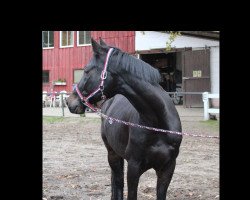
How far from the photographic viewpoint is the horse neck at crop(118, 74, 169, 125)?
413 cm

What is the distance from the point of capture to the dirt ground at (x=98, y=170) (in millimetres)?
5738

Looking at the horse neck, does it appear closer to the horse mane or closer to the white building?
the horse mane

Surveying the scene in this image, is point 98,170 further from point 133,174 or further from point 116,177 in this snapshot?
point 133,174

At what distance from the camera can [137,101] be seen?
13.7 ft

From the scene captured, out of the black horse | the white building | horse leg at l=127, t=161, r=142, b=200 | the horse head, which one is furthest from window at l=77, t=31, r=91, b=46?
horse leg at l=127, t=161, r=142, b=200

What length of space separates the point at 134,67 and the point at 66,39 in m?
20.9

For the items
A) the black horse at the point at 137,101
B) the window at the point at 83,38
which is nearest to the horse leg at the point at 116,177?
the black horse at the point at 137,101

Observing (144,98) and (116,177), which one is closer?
(144,98)

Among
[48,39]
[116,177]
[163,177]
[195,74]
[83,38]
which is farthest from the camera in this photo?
[48,39]

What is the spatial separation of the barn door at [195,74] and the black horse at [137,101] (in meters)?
13.2

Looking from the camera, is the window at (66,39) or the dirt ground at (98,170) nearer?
the dirt ground at (98,170)

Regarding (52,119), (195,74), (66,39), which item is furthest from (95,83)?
(66,39)

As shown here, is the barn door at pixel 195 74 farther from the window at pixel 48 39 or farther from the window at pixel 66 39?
the window at pixel 48 39
